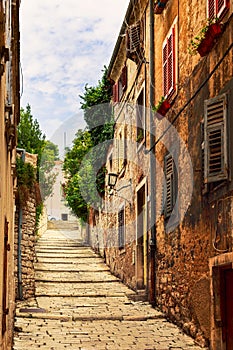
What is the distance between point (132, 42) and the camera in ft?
55.6

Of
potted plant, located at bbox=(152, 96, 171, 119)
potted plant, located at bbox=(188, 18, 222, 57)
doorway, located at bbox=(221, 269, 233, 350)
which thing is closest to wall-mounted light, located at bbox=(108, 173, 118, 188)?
potted plant, located at bbox=(152, 96, 171, 119)

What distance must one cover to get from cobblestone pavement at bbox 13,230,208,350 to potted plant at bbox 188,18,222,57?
487 centimetres

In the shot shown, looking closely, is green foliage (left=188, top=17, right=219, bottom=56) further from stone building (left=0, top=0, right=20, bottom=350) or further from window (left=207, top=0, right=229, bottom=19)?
stone building (left=0, top=0, right=20, bottom=350)

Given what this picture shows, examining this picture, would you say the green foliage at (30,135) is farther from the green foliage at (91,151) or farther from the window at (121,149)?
the window at (121,149)

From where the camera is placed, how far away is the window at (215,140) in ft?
29.0

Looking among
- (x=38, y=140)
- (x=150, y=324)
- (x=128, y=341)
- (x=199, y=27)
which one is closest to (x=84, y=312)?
(x=150, y=324)

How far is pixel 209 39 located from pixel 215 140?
1.61m

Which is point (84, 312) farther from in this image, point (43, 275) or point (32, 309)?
point (43, 275)

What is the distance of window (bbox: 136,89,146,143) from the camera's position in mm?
15945

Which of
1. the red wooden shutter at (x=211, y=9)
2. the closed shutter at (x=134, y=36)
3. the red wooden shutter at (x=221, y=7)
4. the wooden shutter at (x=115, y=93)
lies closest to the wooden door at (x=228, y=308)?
the red wooden shutter at (x=221, y=7)

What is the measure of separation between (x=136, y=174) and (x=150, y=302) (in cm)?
405

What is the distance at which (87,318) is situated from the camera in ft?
43.3

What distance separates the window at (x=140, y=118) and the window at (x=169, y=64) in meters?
2.54

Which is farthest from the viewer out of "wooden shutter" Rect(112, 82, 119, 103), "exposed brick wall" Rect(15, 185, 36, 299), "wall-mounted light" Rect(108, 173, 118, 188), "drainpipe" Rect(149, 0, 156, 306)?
"wooden shutter" Rect(112, 82, 119, 103)
